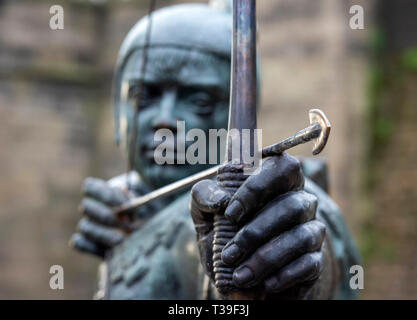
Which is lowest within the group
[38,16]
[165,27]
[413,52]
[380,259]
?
[380,259]

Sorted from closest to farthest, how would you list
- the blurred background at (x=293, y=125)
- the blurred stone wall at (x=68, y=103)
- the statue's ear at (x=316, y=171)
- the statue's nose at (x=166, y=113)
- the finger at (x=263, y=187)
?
the finger at (x=263, y=187) → the statue's nose at (x=166, y=113) → the statue's ear at (x=316, y=171) → the blurred background at (x=293, y=125) → the blurred stone wall at (x=68, y=103)

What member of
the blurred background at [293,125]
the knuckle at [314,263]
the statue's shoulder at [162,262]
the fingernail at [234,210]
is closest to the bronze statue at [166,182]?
the statue's shoulder at [162,262]

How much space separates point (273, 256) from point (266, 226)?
0.17 ft

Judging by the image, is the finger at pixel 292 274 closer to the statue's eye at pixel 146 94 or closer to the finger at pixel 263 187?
the finger at pixel 263 187

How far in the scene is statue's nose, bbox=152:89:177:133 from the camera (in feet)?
5.81

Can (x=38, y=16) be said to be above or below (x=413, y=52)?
above

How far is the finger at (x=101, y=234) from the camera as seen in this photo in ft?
6.51

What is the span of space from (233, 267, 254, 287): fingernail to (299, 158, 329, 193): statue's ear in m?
0.91

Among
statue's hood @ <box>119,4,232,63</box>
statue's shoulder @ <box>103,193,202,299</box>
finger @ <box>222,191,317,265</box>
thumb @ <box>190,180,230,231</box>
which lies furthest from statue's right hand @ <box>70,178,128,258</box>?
finger @ <box>222,191,317,265</box>

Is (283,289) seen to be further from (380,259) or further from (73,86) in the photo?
(73,86)

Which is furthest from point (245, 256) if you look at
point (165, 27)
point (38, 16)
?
point (38, 16)

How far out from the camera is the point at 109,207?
79.3 inches

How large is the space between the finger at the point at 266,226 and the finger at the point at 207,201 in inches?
2.3

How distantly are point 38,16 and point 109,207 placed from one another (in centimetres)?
613
